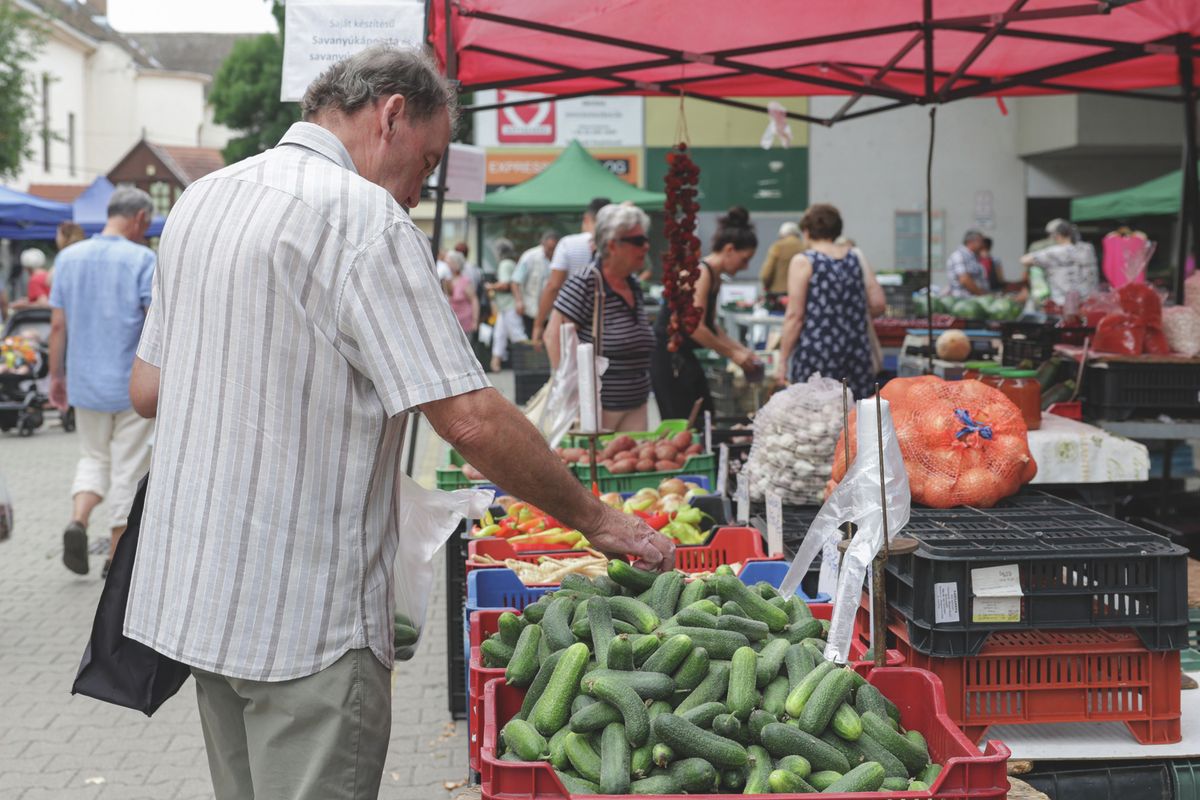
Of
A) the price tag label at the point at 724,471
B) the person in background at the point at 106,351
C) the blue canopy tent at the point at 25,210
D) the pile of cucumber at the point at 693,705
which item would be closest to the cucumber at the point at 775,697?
the pile of cucumber at the point at 693,705

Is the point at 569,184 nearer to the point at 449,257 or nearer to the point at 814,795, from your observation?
the point at 449,257

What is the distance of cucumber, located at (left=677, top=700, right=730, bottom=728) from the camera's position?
7.55ft

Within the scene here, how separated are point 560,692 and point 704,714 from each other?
28 cm

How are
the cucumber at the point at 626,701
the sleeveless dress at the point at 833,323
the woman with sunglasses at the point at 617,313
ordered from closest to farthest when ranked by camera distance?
the cucumber at the point at 626,701
the woman with sunglasses at the point at 617,313
the sleeveless dress at the point at 833,323

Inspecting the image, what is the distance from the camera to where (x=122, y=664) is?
101 inches

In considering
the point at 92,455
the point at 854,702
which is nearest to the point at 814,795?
the point at 854,702

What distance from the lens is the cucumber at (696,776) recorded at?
2.17 m

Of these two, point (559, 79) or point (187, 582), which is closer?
point (187, 582)

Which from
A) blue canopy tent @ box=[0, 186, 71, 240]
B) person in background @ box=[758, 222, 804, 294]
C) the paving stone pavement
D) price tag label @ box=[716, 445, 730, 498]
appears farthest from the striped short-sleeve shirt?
blue canopy tent @ box=[0, 186, 71, 240]

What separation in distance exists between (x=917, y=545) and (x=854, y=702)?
19.6 inches

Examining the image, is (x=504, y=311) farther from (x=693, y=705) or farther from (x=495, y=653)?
(x=693, y=705)

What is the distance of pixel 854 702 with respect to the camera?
7.96ft

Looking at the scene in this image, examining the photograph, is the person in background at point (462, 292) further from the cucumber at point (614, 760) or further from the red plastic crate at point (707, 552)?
the cucumber at point (614, 760)

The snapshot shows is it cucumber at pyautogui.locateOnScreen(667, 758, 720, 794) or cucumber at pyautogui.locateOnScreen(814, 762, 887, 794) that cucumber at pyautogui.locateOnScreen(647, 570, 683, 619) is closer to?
cucumber at pyautogui.locateOnScreen(667, 758, 720, 794)
